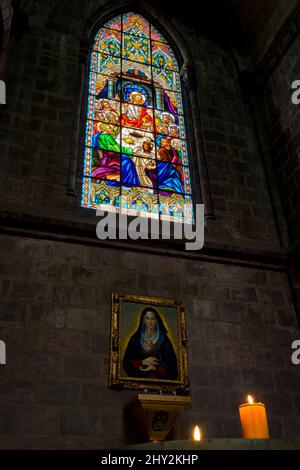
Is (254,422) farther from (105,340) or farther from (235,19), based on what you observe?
(235,19)

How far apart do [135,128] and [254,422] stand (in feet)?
18.2

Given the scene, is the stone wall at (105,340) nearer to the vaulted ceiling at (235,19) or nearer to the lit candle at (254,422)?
the lit candle at (254,422)

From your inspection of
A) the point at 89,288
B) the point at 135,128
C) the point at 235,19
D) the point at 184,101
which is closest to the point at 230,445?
the point at 89,288

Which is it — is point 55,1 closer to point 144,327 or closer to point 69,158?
point 69,158

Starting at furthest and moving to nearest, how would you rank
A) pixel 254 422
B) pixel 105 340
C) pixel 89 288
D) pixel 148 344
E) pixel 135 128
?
pixel 135 128
pixel 89 288
pixel 148 344
pixel 105 340
pixel 254 422

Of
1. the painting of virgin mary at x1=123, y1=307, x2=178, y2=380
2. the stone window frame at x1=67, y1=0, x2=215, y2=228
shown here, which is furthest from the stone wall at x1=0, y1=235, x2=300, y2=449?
the stone window frame at x1=67, y1=0, x2=215, y2=228

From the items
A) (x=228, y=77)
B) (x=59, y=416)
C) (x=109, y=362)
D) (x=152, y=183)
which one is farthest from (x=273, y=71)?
(x=59, y=416)

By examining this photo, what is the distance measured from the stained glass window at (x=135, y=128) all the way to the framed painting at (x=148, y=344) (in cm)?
145

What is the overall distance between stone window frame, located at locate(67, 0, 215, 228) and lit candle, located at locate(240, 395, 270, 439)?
3.88 metres

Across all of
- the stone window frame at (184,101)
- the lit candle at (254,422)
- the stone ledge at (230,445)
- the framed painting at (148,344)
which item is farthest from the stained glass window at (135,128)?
the stone ledge at (230,445)

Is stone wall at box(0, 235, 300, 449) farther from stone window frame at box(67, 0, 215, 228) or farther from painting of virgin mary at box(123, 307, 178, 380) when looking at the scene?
stone window frame at box(67, 0, 215, 228)

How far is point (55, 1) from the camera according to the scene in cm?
807

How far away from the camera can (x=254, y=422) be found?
2.46 m

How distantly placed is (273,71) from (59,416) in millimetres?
6737
